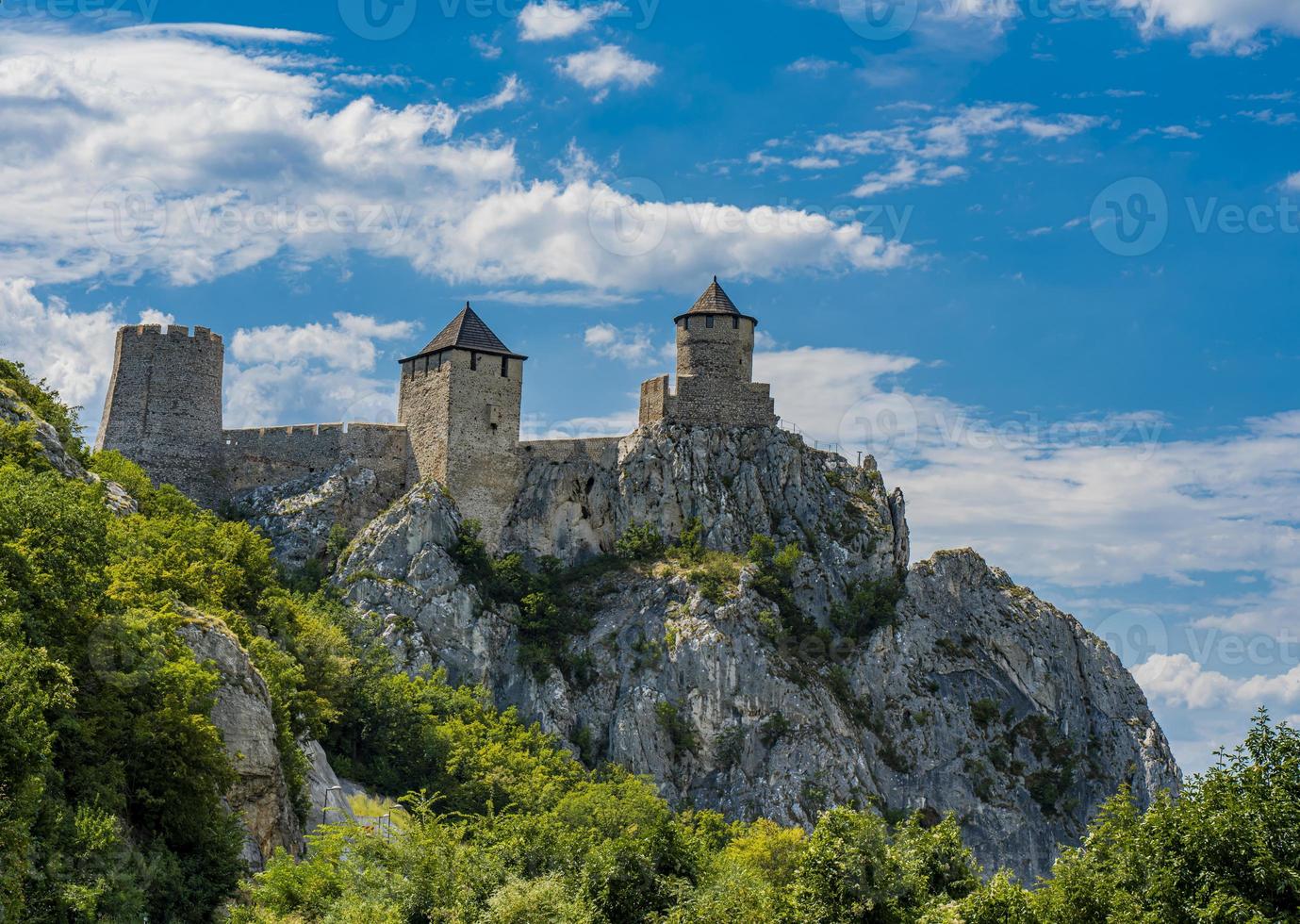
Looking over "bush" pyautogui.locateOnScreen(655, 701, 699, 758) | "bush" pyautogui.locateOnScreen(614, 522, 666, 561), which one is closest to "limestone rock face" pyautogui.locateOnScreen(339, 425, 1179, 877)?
"bush" pyautogui.locateOnScreen(655, 701, 699, 758)

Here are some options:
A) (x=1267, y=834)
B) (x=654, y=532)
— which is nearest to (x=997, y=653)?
(x=654, y=532)

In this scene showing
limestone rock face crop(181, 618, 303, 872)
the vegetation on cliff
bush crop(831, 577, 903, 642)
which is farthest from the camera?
bush crop(831, 577, 903, 642)

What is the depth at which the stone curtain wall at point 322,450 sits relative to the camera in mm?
74188

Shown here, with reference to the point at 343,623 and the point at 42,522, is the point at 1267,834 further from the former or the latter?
the point at 343,623

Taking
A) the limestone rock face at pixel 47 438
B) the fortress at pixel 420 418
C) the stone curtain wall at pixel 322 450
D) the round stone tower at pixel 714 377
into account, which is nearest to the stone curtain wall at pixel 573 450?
the fortress at pixel 420 418

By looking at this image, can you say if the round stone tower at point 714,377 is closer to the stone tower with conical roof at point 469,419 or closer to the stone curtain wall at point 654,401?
the stone curtain wall at point 654,401

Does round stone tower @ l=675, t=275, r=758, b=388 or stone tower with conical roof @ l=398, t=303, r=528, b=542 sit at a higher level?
round stone tower @ l=675, t=275, r=758, b=388

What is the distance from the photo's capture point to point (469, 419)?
72.8m

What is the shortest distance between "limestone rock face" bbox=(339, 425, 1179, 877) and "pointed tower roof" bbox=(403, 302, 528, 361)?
5.67 meters

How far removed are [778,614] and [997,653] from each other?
39.2ft

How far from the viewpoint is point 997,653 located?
258 feet

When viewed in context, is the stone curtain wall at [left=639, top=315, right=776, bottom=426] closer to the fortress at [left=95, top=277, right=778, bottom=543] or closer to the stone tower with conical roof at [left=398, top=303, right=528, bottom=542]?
the fortress at [left=95, top=277, right=778, bottom=543]

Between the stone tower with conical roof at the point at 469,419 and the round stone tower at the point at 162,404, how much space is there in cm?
924

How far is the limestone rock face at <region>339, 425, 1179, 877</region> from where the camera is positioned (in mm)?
71500
